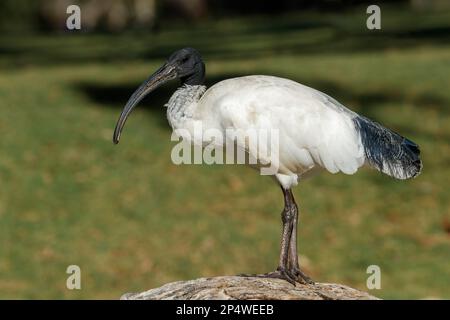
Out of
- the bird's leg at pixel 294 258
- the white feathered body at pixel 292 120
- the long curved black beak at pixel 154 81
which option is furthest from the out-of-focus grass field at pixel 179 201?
the white feathered body at pixel 292 120

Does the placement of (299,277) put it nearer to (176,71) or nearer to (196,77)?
(196,77)

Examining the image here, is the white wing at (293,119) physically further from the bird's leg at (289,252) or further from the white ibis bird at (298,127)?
the bird's leg at (289,252)

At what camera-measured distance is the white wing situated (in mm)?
7312

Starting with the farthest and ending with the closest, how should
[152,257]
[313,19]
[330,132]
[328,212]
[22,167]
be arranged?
[313,19], [22,167], [328,212], [152,257], [330,132]

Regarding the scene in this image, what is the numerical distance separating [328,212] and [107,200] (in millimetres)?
3072

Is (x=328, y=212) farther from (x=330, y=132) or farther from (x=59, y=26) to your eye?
(x=59, y=26)

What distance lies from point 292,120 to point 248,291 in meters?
1.27

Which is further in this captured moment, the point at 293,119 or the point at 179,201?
the point at 179,201

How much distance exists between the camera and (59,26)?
138 ft

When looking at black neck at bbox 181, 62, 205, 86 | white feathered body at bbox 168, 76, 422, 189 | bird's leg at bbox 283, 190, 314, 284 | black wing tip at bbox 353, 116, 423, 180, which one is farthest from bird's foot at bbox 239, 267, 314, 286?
black neck at bbox 181, 62, 205, 86

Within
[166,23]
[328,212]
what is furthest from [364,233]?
[166,23]

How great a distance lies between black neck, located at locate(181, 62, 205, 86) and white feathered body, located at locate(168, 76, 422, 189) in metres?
0.29

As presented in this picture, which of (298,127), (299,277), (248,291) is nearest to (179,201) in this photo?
(299,277)

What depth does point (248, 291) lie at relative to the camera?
7.04m
